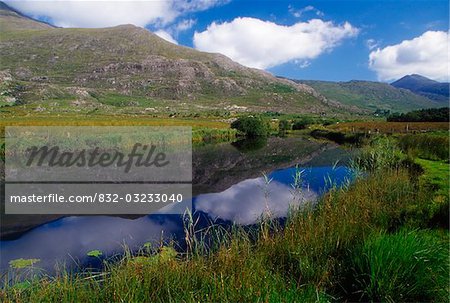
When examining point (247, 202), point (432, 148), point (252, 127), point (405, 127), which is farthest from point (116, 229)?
point (252, 127)

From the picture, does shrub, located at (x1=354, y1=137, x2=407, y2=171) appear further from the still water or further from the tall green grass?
the tall green grass

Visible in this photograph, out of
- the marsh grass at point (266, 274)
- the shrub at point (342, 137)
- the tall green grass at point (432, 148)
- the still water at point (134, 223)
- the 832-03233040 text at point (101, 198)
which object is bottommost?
the 832-03233040 text at point (101, 198)

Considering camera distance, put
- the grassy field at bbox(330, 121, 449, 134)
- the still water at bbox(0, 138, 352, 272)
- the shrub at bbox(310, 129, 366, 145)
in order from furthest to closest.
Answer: the grassy field at bbox(330, 121, 449, 134), the shrub at bbox(310, 129, 366, 145), the still water at bbox(0, 138, 352, 272)

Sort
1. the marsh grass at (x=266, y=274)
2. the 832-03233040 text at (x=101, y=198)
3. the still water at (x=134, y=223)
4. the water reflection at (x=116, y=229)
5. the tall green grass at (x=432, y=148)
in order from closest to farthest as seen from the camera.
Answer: the marsh grass at (x=266, y=274)
the still water at (x=134, y=223)
the water reflection at (x=116, y=229)
the 832-03233040 text at (x=101, y=198)
the tall green grass at (x=432, y=148)

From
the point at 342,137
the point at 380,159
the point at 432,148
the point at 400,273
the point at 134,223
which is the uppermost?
the point at 380,159

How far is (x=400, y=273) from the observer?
5531 mm

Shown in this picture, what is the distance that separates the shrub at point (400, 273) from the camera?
554cm

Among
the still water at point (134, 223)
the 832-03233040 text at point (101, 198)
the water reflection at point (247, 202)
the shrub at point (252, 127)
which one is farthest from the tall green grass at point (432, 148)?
the shrub at point (252, 127)

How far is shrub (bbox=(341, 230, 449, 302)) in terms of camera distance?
5535 mm

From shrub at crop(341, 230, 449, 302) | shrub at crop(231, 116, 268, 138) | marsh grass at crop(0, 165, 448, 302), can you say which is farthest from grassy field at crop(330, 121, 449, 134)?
shrub at crop(341, 230, 449, 302)

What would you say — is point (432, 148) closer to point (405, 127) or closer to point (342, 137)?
point (342, 137)

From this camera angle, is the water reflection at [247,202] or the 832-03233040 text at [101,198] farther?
the 832-03233040 text at [101,198]

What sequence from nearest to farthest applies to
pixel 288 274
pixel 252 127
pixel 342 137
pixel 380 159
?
1. pixel 288 274
2. pixel 380 159
3. pixel 342 137
4. pixel 252 127

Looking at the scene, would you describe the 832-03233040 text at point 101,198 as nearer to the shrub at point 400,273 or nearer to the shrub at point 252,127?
the shrub at point 400,273
